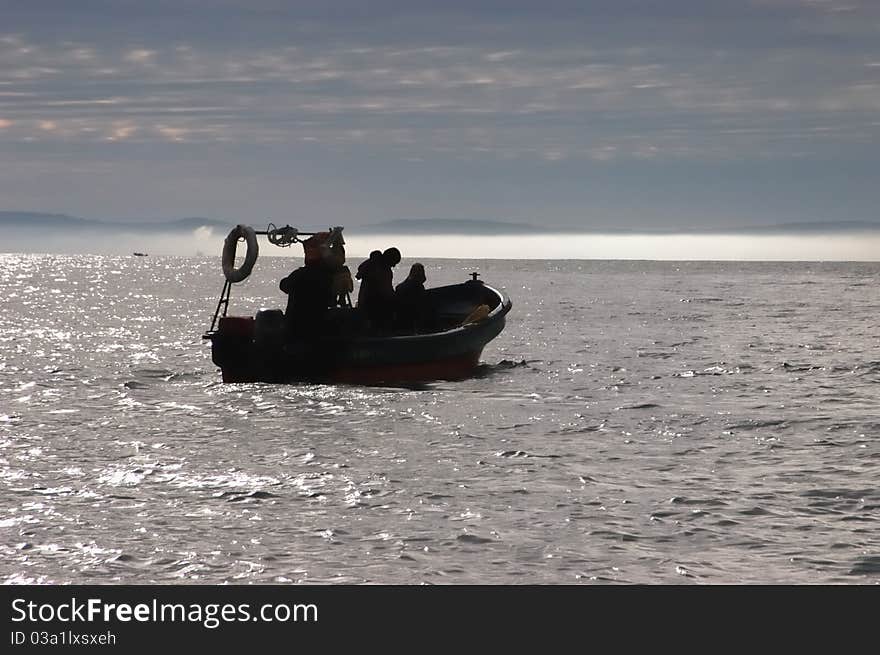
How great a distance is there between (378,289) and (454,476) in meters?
11.2

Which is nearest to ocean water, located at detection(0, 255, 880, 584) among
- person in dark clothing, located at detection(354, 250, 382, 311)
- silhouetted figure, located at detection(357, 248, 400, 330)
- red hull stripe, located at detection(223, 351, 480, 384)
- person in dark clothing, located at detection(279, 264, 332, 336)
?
red hull stripe, located at detection(223, 351, 480, 384)

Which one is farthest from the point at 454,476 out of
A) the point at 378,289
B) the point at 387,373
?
the point at 378,289

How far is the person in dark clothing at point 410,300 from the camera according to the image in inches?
1017

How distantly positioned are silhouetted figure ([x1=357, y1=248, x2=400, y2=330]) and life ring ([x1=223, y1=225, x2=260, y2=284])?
2.31 metres

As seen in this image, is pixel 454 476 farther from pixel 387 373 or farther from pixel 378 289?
pixel 378 289

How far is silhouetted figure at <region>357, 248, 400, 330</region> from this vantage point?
2498 centimetres

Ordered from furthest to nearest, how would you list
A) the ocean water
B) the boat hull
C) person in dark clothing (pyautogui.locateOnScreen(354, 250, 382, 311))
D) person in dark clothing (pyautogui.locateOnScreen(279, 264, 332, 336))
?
1. person in dark clothing (pyautogui.locateOnScreen(354, 250, 382, 311))
2. the boat hull
3. person in dark clothing (pyautogui.locateOnScreen(279, 264, 332, 336))
4. the ocean water

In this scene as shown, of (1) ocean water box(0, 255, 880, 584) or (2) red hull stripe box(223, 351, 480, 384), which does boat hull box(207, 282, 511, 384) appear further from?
(1) ocean water box(0, 255, 880, 584)

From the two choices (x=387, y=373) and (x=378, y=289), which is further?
(x=378, y=289)

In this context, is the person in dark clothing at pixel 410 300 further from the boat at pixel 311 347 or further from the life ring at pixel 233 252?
the life ring at pixel 233 252

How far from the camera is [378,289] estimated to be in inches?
997

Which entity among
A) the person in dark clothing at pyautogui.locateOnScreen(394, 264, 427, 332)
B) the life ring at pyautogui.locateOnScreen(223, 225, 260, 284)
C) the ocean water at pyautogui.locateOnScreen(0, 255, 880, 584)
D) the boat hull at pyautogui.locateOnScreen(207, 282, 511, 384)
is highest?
the life ring at pyautogui.locateOnScreen(223, 225, 260, 284)

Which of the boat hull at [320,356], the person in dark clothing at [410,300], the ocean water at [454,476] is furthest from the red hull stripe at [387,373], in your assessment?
the person in dark clothing at [410,300]
